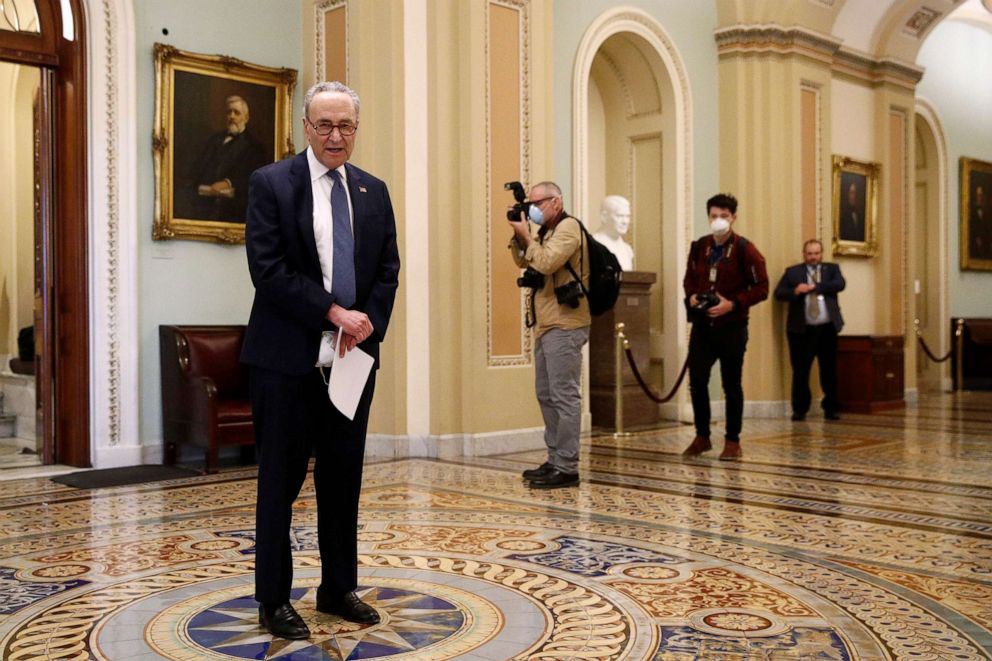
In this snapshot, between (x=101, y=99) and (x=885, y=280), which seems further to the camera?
(x=885, y=280)

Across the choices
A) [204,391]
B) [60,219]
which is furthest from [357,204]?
[60,219]

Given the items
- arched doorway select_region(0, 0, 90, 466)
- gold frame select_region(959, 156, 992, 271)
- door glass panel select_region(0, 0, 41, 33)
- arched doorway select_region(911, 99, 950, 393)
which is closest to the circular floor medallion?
arched doorway select_region(0, 0, 90, 466)

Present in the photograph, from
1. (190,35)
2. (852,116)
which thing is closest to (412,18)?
(190,35)

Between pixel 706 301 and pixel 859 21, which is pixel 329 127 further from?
pixel 859 21

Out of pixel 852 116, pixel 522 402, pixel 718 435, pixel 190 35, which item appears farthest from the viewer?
pixel 852 116

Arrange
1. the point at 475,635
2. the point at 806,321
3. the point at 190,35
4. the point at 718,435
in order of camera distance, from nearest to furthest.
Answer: the point at 475,635, the point at 190,35, the point at 718,435, the point at 806,321

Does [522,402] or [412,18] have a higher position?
[412,18]

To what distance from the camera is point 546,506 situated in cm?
530

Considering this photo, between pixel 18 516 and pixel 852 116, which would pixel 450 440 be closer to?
pixel 18 516

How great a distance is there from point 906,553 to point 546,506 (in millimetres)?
1765

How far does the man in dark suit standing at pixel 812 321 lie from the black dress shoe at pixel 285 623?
8041mm

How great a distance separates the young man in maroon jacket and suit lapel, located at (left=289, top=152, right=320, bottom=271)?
4.15 m

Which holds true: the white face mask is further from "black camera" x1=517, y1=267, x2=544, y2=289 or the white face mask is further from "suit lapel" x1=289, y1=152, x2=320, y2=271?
"suit lapel" x1=289, y1=152, x2=320, y2=271

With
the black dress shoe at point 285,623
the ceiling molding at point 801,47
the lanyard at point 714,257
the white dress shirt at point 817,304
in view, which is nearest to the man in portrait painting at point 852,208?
the ceiling molding at point 801,47
